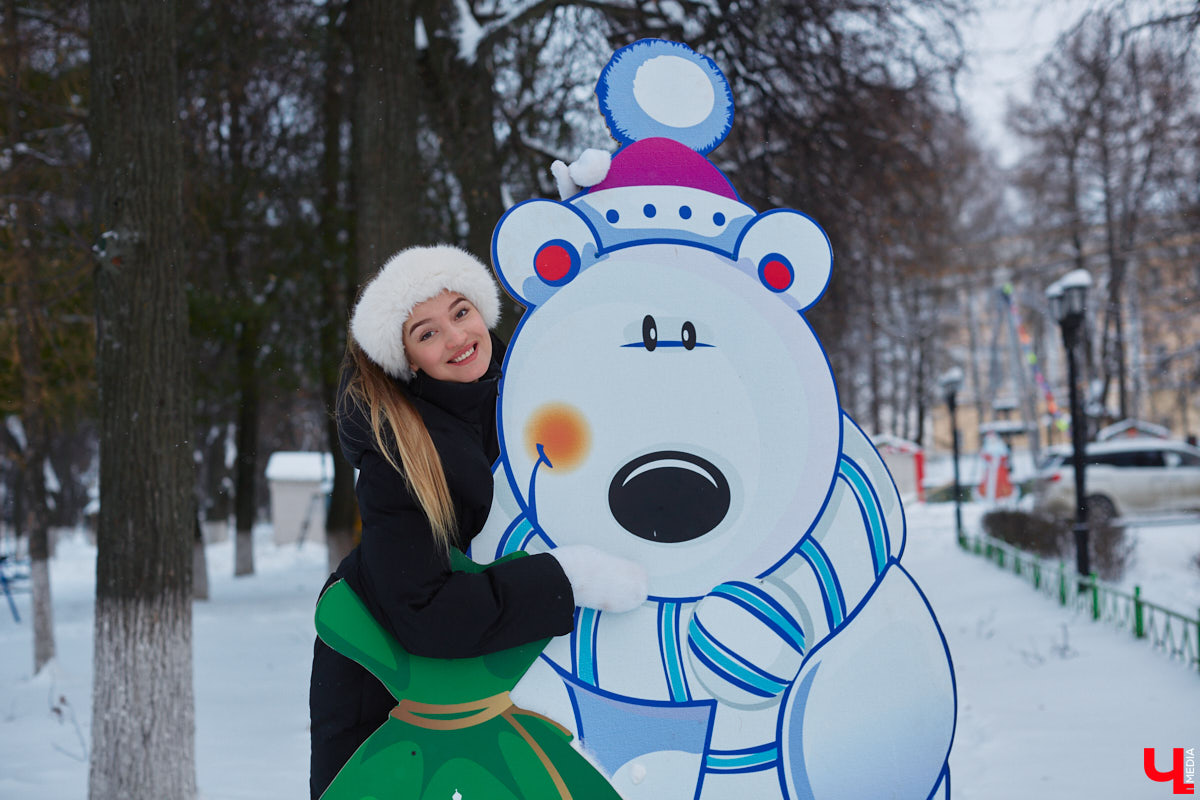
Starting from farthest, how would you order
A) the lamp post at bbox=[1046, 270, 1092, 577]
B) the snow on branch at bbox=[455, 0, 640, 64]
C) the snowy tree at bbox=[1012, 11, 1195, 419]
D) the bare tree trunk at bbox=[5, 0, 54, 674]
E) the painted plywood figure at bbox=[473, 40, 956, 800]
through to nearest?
1. the snowy tree at bbox=[1012, 11, 1195, 419]
2. the lamp post at bbox=[1046, 270, 1092, 577]
3. the snow on branch at bbox=[455, 0, 640, 64]
4. the bare tree trunk at bbox=[5, 0, 54, 674]
5. the painted plywood figure at bbox=[473, 40, 956, 800]

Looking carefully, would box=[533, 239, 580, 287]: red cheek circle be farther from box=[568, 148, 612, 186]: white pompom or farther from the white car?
the white car

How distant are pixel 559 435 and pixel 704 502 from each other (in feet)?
1.31

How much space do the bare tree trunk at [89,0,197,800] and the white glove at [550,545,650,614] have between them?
11.1 ft

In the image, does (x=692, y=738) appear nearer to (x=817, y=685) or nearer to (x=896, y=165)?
(x=817, y=685)

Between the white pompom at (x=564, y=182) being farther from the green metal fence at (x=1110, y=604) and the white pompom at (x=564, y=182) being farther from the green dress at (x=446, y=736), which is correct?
the green metal fence at (x=1110, y=604)

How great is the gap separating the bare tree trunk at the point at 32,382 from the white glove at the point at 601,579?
5.52m

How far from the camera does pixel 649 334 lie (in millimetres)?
2424

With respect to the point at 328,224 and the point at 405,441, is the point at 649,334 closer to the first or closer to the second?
the point at 405,441

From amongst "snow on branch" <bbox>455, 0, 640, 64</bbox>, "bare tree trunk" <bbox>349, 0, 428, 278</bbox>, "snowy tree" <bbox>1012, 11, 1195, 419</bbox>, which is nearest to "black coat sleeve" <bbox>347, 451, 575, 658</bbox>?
"bare tree trunk" <bbox>349, 0, 428, 278</bbox>

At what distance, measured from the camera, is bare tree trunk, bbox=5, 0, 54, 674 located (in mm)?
7196

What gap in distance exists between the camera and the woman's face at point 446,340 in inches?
89.1

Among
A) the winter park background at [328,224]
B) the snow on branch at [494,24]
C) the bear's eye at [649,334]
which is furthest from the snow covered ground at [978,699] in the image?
the snow on branch at [494,24]

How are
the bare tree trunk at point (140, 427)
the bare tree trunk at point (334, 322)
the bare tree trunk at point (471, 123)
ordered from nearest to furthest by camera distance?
the bare tree trunk at point (140, 427) < the bare tree trunk at point (471, 123) < the bare tree trunk at point (334, 322)

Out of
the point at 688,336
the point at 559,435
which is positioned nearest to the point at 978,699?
the point at 688,336
